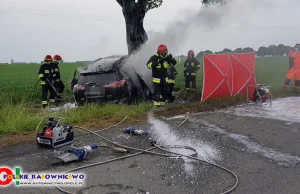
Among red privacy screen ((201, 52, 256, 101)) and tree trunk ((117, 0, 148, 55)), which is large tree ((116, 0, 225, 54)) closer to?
tree trunk ((117, 0, 148, 55))

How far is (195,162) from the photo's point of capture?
4.40 m

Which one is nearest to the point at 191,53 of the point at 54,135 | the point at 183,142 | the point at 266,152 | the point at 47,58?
the point at 47,58

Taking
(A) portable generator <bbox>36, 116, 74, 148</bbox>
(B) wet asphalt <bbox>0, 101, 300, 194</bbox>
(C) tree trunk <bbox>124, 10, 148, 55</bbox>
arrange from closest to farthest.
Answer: (B) wet asphalt <bbox>0, 101, 300, 194</bbox>, (A) portable generator <bbox>36, 116, 74, 148</bbox>, (C) tree trunk <bbox>124, 10, 148, 55</bbox>

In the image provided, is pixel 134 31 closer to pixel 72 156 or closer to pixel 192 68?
pixel 192 68

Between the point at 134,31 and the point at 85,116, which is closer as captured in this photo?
the point at 85,116

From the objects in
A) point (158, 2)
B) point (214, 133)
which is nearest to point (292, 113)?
point (214, 133)

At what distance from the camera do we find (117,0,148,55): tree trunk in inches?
480

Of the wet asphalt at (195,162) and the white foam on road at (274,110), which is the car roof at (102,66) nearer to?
the wet asphalt at (195,162)

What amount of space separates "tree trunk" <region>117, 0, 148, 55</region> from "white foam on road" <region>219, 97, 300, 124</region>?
5.32m

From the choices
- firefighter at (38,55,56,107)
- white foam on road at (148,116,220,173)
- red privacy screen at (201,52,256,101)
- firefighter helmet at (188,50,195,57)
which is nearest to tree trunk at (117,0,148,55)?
firefighter helmet at (188,50,195,57)

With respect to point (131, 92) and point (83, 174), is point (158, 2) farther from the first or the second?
point (83, 174)

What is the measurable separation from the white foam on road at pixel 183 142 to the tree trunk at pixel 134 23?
6141 millimetres

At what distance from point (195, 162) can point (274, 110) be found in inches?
189

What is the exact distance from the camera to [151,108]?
836cm
